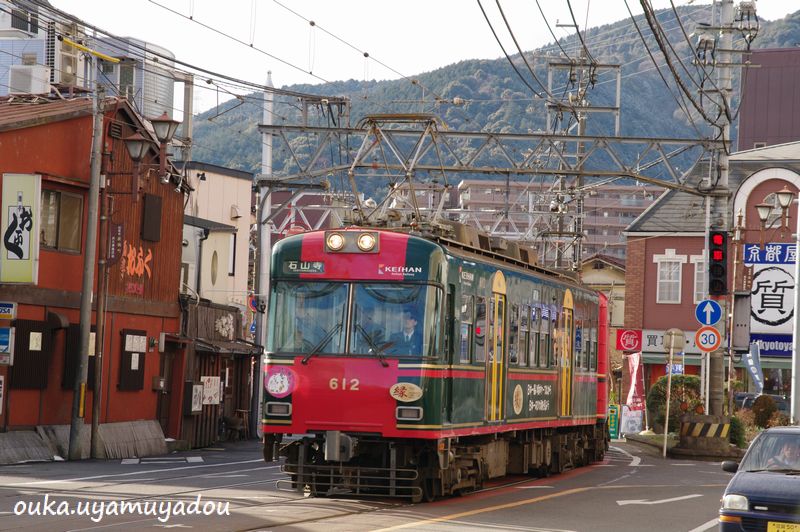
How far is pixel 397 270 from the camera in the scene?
54.4 feet

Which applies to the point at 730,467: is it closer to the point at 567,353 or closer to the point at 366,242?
the point at 366,242

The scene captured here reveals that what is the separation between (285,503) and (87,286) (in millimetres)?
10610

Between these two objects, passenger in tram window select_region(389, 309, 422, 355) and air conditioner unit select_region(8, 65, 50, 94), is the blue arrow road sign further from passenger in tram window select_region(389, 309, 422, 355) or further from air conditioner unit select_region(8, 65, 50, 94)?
air conditioner unit select_region(8, 65, 50, 94)

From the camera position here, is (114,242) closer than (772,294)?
Yes

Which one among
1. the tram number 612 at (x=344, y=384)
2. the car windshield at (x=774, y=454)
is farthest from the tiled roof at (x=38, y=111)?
the car windshield at (x=774, y=454)

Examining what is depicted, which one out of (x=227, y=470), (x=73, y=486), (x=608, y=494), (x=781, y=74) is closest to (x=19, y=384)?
(x=227, y=470)

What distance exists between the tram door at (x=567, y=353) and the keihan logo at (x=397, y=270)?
7.51 m

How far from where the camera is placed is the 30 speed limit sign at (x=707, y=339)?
96.8 ft

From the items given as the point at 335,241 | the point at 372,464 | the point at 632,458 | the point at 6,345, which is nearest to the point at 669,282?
the point at 632,458

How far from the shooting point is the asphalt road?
13820mm

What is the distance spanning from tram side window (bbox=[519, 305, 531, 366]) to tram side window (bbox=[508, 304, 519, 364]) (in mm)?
221

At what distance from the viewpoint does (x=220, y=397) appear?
32.7 m

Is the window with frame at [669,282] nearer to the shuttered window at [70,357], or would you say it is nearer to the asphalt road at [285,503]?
the asphalt road at [285,503]

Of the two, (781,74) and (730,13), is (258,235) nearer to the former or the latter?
(730,13)
